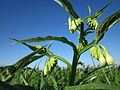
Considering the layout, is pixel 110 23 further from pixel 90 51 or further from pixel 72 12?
pixel 72 12

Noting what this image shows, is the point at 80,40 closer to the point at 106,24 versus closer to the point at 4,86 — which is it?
the point at 106,24

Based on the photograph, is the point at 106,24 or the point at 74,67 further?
the point at 74,67

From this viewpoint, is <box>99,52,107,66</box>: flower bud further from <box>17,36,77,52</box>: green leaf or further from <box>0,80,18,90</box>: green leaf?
<box>0,80,18,90</box>: green leaf

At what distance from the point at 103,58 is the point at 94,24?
383 mm

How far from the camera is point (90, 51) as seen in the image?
2.14m

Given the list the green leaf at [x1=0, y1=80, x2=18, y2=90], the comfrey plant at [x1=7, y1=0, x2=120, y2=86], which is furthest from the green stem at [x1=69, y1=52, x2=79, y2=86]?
the green leaf at [x1=0, y1=80, x2=18, y2=90]

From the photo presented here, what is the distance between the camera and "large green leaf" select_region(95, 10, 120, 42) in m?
1.81

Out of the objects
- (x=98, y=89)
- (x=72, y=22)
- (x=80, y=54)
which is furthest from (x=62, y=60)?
(x=98, y=89)

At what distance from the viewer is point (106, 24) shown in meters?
1.91

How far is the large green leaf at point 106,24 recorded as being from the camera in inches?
71.4

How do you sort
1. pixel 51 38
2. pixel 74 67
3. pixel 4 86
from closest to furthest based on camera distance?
1. pixel 4 86
2. pixel 51 38
3. pixel 74 67

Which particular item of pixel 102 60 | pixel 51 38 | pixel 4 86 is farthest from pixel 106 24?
pixel 4 86

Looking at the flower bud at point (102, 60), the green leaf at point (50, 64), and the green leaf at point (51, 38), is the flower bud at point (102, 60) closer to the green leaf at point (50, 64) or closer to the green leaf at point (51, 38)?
the green leaf at point (51, 38)

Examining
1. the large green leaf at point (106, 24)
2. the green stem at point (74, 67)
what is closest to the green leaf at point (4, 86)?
the large green leaf at point (106, 24)
